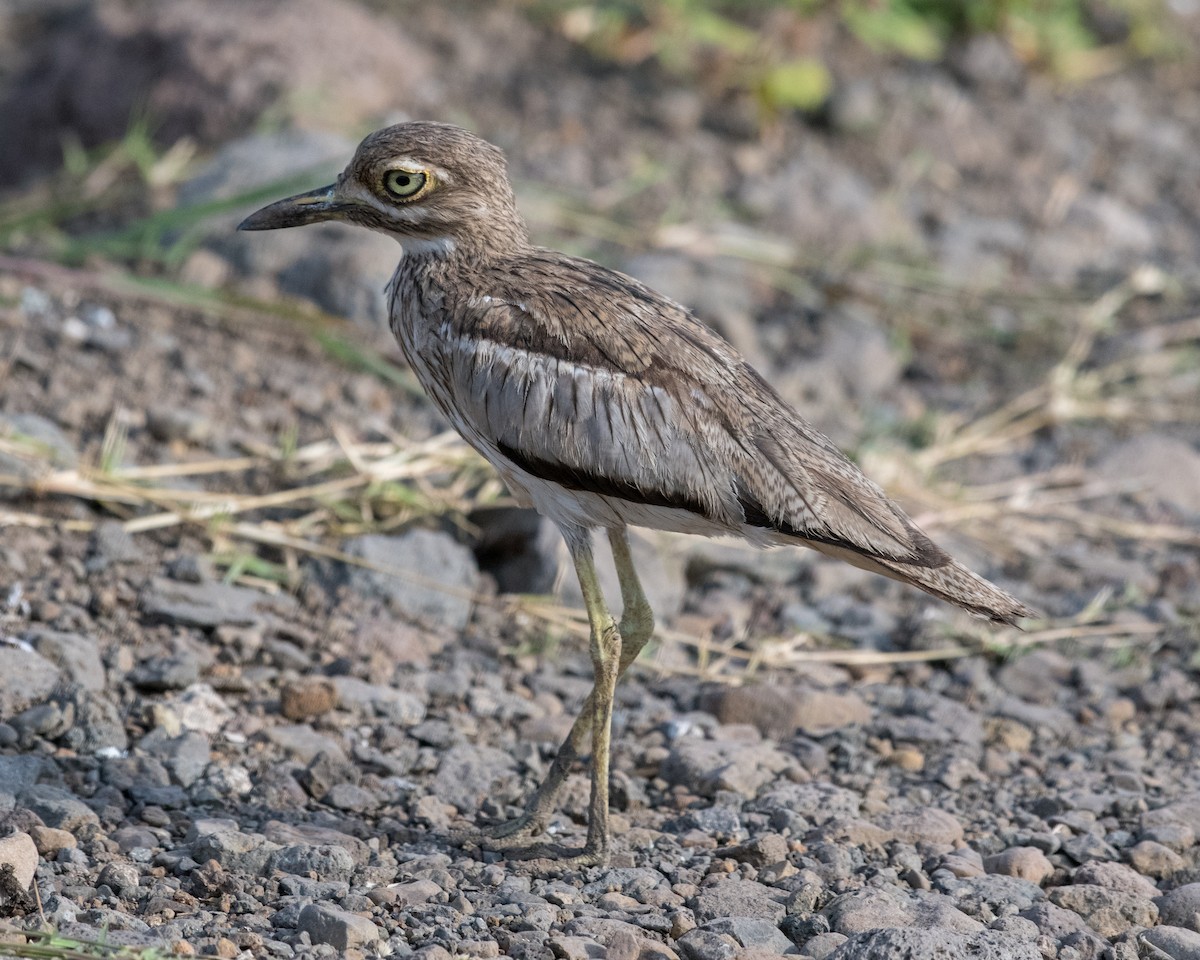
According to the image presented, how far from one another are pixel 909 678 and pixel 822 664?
278 millimetres

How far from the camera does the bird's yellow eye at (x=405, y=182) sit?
4.04 metres

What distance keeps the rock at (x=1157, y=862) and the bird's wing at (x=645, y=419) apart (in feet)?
2.94

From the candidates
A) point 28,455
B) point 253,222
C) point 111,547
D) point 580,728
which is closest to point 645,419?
point 580,728

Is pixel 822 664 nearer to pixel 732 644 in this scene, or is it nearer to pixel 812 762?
pixel 732 644

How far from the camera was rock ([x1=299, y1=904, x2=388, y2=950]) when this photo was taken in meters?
3.16

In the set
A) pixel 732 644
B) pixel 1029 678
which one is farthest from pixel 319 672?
pixel 1029 678

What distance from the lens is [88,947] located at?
2.99 m

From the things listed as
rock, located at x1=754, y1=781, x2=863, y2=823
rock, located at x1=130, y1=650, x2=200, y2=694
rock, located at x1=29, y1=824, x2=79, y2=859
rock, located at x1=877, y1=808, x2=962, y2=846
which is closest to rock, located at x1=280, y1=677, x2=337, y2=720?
rock, located at x1=130, y1=650, x2=200, y2=694

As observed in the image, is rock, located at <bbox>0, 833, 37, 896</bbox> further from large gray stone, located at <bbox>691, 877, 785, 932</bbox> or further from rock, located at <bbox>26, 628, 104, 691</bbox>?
large gray stone, located at <bbox>691, 877, 785, 932</bbox>

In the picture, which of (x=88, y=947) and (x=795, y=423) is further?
(x=795, y=423)

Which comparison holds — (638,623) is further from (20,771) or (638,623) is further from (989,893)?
(20,771)

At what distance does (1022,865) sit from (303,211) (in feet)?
8.04

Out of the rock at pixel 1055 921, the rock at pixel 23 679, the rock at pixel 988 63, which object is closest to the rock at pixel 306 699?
the rock at pixel 23 679

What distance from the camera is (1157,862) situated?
3775 millimetres
